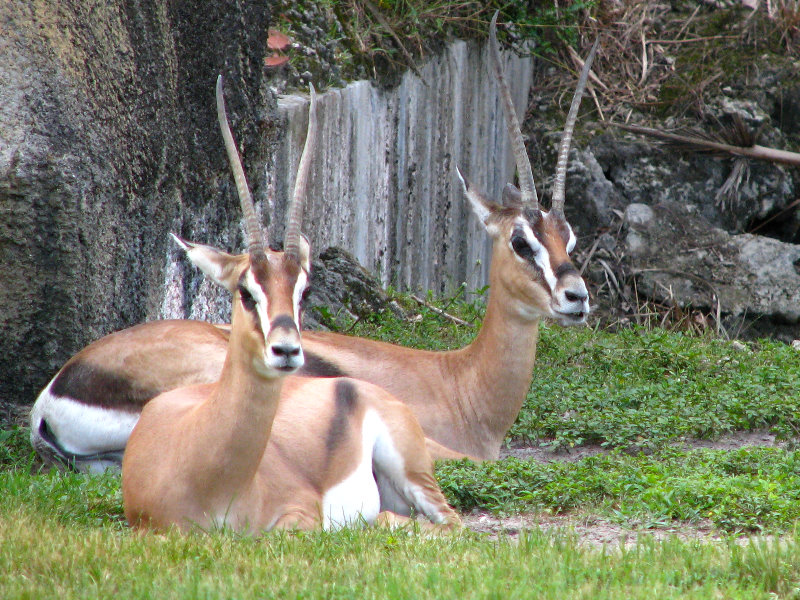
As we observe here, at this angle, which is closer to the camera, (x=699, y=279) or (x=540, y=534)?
(x=540, y=534)

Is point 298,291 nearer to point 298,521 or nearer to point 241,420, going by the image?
point 241,420

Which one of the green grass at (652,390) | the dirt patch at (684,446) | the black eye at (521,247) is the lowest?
the dirt patch at (684,446)

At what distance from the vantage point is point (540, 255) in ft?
19.1

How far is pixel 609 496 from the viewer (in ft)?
14.5

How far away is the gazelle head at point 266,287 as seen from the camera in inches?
143

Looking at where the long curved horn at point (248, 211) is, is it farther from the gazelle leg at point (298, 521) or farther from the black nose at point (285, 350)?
the gazelle leg at point (298, 521)

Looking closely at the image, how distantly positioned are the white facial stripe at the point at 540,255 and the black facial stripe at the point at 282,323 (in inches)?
89.7

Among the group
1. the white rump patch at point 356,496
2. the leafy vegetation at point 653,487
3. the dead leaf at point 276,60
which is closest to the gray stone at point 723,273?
the dead leaf at point 276,60

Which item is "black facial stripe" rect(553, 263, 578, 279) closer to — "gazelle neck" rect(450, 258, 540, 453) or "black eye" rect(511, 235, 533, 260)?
"black eye" rect(511, 235, 533, 260)

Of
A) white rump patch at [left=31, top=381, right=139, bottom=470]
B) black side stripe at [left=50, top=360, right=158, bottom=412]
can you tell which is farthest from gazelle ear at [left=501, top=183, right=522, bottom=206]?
white rump patch at [left=31, top=381, right=139, bottom=470]

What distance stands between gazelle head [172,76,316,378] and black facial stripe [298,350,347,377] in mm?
1654

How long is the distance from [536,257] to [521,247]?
0.11 meters

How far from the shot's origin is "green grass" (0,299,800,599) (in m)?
2.97

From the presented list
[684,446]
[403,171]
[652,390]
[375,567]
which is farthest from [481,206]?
[403,171]
